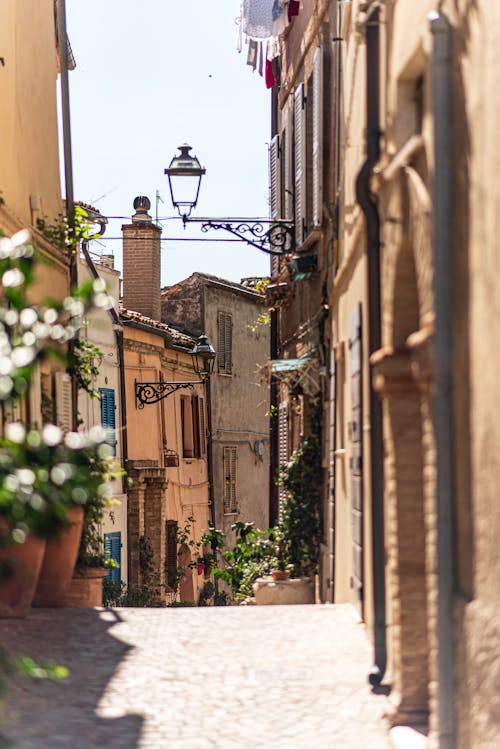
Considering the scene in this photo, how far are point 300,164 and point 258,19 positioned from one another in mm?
3502

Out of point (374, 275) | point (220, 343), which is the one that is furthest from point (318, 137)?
point (220, 343)

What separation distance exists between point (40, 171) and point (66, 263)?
50.4 inches

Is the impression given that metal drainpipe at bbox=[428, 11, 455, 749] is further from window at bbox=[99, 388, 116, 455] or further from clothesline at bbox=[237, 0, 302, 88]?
window at bbox=[99, 388, 116, 455]

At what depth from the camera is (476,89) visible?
595 centimetres

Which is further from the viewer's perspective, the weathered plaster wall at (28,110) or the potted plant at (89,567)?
the weathered plaster wall at (28,110)

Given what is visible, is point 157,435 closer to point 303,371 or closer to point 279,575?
point 303,371

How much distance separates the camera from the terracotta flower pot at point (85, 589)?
13.6 metres

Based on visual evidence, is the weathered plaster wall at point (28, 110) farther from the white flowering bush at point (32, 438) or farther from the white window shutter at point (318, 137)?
the white flowering bush at point (32, 438)

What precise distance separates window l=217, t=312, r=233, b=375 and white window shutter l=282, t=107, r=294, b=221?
15.7m

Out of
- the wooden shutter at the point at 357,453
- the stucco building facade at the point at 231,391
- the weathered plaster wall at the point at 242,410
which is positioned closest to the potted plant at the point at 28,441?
the wooden shutter at the point at 357,453

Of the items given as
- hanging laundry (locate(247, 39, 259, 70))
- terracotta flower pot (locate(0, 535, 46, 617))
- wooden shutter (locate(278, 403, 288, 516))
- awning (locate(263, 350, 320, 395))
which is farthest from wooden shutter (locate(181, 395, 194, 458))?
terracotta flower pot (locate(0, 535, 46, 617))

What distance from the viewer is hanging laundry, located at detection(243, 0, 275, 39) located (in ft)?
63.0

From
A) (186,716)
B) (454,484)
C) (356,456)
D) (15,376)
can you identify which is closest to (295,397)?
(356,456)

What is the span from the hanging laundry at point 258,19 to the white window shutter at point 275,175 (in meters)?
1.46
